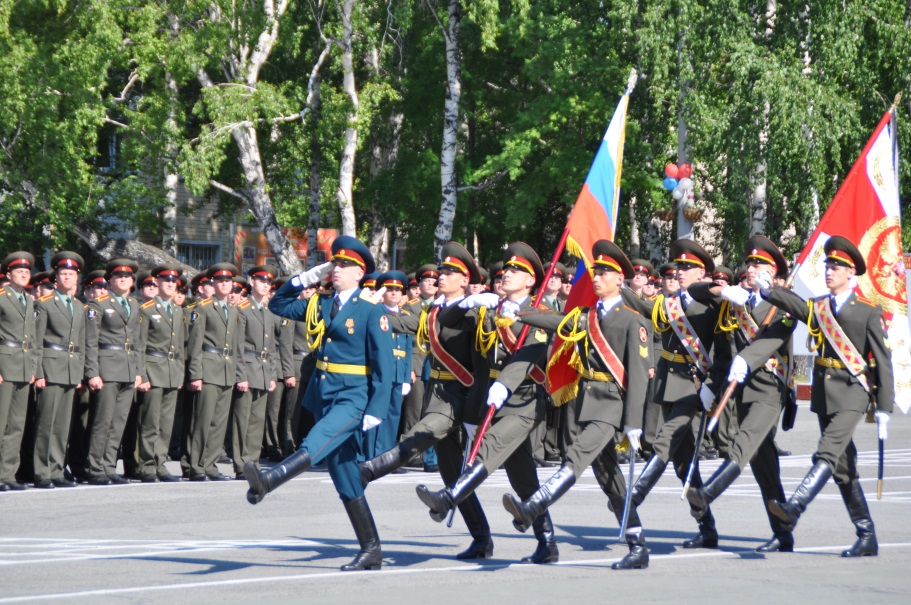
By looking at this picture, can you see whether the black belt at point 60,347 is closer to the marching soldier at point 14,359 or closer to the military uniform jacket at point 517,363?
the marching soldier at point 14,359

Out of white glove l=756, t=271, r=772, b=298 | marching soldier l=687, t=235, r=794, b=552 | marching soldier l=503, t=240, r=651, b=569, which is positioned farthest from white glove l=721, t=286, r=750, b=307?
marching soldier l=503, t=240, r=651, b=569

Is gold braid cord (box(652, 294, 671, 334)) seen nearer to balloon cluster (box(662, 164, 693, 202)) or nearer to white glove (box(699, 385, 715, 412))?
white glove (box(699, 385, 715, 412))

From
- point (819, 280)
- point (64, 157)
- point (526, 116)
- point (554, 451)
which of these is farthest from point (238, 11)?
point (819, 280)

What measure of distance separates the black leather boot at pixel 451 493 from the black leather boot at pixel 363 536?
465 mm

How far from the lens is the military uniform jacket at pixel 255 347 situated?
15391 mm

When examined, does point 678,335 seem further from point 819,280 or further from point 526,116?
point 526,116

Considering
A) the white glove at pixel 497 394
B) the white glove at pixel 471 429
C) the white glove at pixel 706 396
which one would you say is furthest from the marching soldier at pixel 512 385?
the white glove at pixel 706 396

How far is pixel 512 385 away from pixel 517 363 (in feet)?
0.54

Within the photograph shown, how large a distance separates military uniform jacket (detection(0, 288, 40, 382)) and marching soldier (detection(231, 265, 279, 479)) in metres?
2.30

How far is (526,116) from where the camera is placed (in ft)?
106

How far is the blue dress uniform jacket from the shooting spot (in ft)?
28.9

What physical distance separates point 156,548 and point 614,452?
9.99ft

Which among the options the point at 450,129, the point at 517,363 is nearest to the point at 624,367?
the point at 517,363

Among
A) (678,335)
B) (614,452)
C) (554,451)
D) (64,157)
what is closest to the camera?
(614,452)
